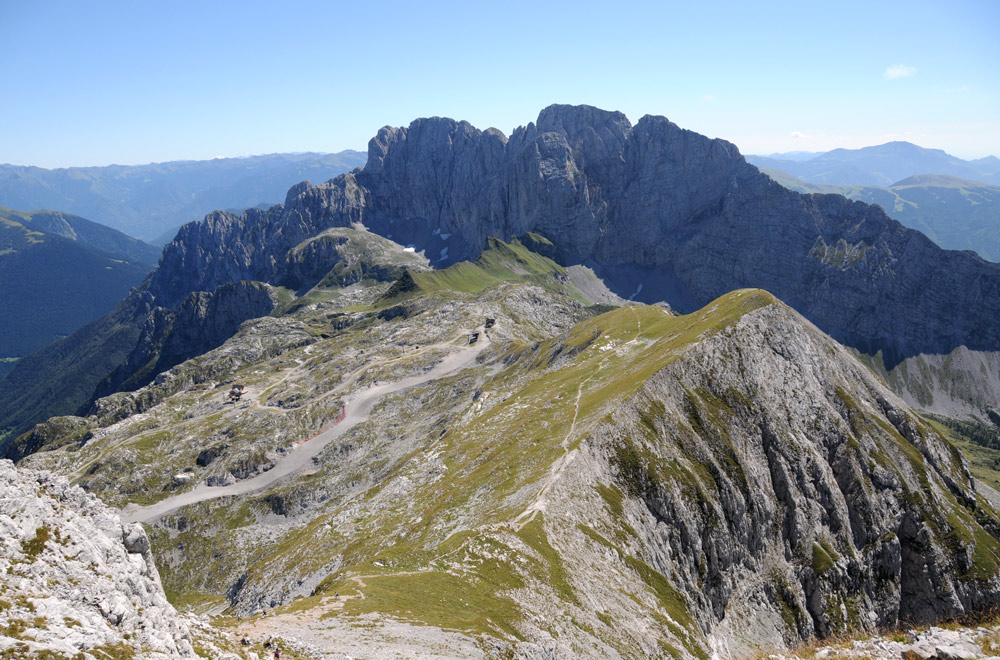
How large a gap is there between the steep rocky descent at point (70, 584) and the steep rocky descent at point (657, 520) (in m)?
16.4

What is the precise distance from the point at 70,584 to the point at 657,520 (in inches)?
2956

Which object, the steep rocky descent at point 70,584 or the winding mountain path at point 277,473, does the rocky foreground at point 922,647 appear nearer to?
the steep rocky descent at point 70,584

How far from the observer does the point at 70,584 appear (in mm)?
26906

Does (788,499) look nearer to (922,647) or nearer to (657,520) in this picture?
(657,520)

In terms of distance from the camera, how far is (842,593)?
92.6 m

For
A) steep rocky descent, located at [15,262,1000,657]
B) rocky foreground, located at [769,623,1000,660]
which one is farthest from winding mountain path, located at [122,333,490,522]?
rocky foreground, located at [769,623,1000,660]

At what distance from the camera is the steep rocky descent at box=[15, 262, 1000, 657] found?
195 ft

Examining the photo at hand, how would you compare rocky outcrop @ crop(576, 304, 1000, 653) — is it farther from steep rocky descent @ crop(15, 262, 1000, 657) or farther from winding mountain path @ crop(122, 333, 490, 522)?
winding mountain path @ crop(122, 333, 490, 522)

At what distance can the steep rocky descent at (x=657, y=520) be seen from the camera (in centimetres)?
5941

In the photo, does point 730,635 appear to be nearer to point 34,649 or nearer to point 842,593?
point 842,593

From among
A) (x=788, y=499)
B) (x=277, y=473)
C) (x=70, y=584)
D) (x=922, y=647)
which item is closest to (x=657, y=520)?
(x=788, y=499)

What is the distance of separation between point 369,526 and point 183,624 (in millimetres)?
71922

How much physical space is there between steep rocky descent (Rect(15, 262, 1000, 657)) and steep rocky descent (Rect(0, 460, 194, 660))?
16422 millimetres

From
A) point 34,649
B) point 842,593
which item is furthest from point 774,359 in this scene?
point 34,649
